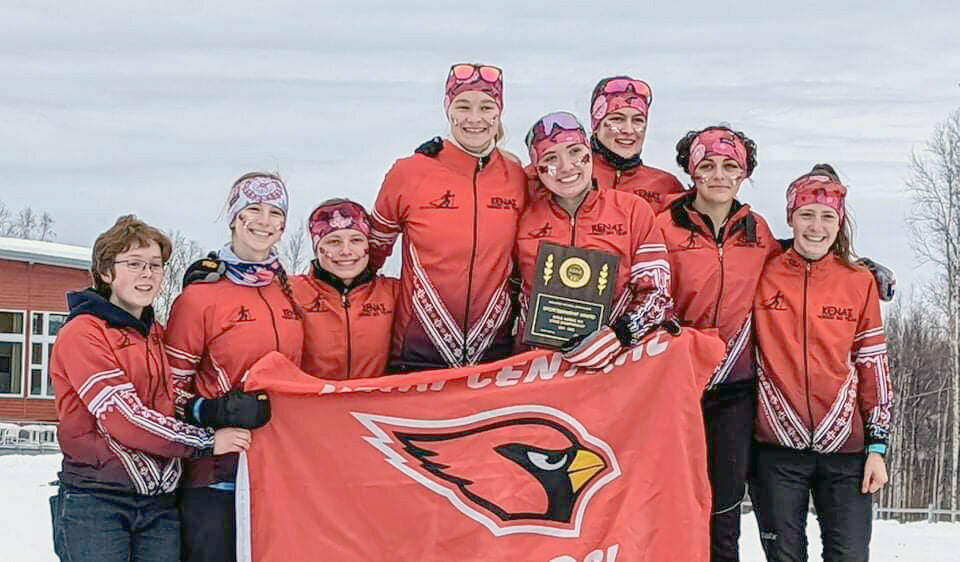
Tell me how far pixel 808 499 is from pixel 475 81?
272 cm

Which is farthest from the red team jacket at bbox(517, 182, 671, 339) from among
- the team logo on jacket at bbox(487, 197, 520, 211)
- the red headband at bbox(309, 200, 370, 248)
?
the red headband at bbox(309, 200, 370, 248)

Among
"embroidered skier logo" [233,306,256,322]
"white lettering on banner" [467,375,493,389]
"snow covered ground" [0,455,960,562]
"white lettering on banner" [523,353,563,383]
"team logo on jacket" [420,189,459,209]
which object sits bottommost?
"snow covered ground" [0,455,960,562]

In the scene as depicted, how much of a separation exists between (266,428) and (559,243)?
1643mm

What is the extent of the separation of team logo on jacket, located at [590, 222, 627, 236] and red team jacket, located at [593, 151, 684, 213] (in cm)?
68

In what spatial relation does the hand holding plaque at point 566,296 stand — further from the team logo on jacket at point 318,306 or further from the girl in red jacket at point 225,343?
the girl in red jacket at point 225,343

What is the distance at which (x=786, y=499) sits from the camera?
19.1 feet

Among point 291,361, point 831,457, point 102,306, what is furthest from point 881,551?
point 102,306

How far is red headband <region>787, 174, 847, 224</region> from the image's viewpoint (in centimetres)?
579

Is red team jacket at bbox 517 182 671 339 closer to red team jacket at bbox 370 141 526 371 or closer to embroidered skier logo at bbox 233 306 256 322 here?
→ red team jacket at bbox 370 141 526 371

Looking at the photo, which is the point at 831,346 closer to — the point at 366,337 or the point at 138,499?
the point at 366,337

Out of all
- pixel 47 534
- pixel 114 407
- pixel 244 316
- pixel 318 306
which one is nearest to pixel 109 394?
pixel 114 407

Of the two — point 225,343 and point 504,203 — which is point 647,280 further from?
point 225,343

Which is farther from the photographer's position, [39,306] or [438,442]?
[39,306]

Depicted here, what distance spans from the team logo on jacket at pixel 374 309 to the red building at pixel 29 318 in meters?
24.1
